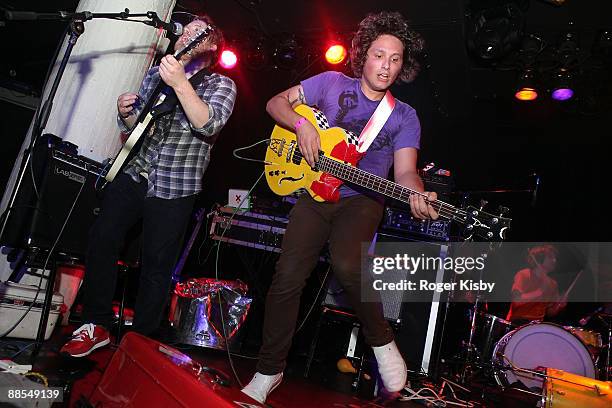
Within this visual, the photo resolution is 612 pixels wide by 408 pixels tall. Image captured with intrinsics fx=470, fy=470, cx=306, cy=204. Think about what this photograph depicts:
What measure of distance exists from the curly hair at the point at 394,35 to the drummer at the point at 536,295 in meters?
5.10

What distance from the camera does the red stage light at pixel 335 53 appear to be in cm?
838

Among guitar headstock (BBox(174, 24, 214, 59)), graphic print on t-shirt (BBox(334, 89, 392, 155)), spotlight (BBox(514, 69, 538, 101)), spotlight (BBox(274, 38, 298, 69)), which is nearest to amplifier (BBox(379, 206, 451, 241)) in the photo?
graphic print on t-shirt (BBox(334, 89, 392, 155))

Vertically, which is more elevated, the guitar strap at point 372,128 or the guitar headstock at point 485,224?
the guitar strap at point 372,128

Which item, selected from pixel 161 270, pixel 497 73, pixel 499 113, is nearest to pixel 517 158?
pixel 499 113

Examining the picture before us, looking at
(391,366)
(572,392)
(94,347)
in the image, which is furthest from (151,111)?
(572,392)

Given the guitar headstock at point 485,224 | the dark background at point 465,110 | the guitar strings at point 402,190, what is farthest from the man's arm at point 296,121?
the dark background at point 465,110

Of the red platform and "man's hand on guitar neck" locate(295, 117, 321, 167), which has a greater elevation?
"man's hand on guitar neck" locate(295, 117, 321, 167)

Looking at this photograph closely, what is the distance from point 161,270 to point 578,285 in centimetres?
813

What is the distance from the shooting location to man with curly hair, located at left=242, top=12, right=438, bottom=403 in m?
2.83

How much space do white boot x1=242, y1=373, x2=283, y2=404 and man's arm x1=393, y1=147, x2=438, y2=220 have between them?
4.47ft

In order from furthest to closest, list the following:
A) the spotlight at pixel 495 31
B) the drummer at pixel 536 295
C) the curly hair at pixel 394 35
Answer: the drummer at pixel 536 295 < the spotlight at pixel 495 31 < the curly hair at pixel 394 35

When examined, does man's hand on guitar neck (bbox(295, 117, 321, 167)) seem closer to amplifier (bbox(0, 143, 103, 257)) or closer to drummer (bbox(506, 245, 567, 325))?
amplifier (bbox(0, 143, 103, 257))

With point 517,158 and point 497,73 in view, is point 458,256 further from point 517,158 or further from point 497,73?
point 517,158

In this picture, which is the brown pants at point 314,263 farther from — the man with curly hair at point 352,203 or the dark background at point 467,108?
the dark background at point 467,108
